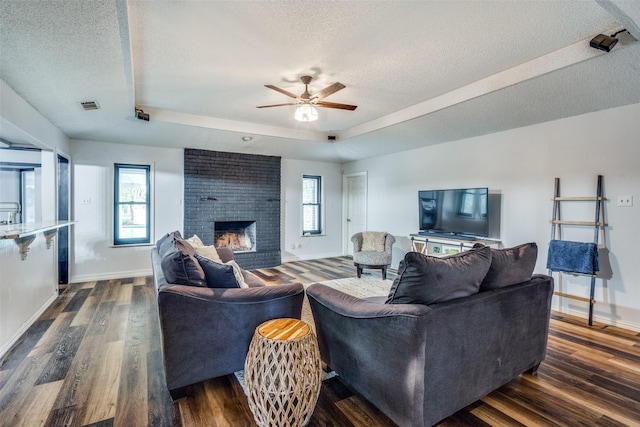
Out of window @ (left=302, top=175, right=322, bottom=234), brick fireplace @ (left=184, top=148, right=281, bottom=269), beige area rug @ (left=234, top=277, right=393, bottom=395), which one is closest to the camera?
beige area rug @ (left=234, top=277, right=393, bottom=395)

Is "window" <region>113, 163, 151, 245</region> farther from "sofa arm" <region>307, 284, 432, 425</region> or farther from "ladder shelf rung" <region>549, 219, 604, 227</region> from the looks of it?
"ladder shelf rung" <region>549, 219, 604, 227</region>

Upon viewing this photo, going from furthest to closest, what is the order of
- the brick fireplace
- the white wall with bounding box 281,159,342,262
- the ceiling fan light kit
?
the white wall with bounding box 281,159,342,262, the brick fireplace, the ceiling fan light kit

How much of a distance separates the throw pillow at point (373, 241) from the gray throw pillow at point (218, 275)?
11.3 feet

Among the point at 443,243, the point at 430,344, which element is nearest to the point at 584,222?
the point at 443,243

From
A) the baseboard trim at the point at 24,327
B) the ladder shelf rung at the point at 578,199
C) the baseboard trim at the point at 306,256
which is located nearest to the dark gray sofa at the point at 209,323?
the baseboard trim at the point at 24,327

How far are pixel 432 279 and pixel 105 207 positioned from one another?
5.39m

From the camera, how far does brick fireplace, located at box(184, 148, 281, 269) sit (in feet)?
18.4

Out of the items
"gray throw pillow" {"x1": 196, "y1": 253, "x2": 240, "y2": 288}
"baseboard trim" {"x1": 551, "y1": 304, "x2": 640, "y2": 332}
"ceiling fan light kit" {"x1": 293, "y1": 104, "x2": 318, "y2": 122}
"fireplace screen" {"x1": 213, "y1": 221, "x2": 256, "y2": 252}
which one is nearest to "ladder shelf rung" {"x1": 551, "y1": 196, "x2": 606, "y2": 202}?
"baseboard trim" {"x1": 551, "y1": 304, "x2": 640, "y2": 332}

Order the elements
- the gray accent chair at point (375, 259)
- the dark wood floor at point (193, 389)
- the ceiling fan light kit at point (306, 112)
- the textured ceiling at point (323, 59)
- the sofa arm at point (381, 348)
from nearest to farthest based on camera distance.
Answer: the sofa arm at point (381, 348) → the dark wood floor at point (193, 389) → the textured ceiling at point (323, 59) → the ceiling fan light kit at point (306, 112) → the gray accent chair at point (375, 259)

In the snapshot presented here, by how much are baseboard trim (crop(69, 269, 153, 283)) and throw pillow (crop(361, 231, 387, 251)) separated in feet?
12.6

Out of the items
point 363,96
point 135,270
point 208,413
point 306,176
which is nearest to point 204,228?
point 135,270

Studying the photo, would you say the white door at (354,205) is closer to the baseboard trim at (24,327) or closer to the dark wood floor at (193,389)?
the dark wood floor at (193,389)

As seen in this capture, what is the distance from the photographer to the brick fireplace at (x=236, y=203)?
5617 mm

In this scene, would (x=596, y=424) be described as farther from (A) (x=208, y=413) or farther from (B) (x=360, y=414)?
(A) (x=208, y=413)
